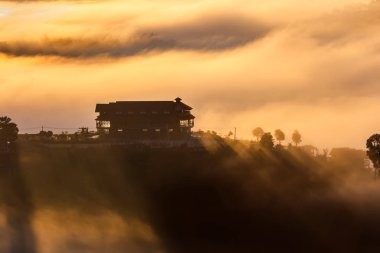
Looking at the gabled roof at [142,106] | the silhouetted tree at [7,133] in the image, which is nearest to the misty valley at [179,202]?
the silhouetted tree at [7,133]

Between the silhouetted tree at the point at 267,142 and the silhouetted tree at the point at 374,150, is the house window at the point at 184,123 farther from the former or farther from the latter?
the silhouetted tree at the point at 374,150

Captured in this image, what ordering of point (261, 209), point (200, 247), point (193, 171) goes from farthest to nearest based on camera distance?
point (193, 171), point (261, 209), point (200, 247)

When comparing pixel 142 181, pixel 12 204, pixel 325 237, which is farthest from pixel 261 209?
pixel 12 204

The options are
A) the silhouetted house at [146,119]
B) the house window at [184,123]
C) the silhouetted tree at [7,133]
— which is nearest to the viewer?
the silhouetted tree at [7,133]

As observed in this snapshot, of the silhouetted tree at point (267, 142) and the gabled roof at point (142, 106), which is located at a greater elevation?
the gabled roof at point (142, 106)

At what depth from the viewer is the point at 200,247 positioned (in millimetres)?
118375

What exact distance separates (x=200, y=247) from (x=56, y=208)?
111ft

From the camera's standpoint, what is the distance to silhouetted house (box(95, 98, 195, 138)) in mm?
168875

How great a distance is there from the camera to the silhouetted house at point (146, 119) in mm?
168875

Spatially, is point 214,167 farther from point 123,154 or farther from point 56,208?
Answer: point 56,208

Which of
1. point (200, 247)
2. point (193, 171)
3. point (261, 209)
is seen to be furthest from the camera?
point (193, 171)

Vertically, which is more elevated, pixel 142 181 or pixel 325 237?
pixel 142 181

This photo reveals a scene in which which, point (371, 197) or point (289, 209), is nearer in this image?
point (289, 209)

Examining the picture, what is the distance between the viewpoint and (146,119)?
16912 cm
